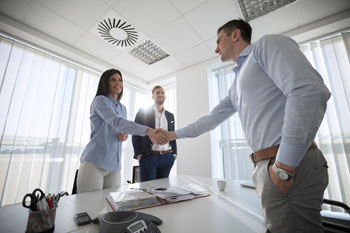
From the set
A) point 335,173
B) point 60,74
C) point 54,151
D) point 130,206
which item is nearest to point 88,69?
point 60,74

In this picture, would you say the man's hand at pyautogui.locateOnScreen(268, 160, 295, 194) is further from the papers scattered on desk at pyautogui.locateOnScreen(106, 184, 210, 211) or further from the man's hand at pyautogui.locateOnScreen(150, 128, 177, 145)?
the man's hand at pyautogui.locateOnScreen(150, 128, 177, 145)

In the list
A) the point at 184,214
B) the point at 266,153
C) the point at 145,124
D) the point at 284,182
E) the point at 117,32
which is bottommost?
the point at 184,214

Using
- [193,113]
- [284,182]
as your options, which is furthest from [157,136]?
[193,113]

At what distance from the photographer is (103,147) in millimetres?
1385

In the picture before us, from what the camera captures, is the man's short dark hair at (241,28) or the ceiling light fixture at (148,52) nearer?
the man's short dark hair at (241,28)

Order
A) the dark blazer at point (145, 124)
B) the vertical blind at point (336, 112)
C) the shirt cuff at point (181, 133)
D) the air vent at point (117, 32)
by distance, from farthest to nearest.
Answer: the air vent at point (117, 32) → the vertical blind at point (336, 112) → the dark blazer at point (145, 124) → the shirt cuff at point (181, 133)

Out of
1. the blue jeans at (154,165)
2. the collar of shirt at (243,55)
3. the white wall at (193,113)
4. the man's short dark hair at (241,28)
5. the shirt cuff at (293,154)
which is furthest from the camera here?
the white wall at (193,113)

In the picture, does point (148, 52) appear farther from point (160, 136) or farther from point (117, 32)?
point (160, 136)

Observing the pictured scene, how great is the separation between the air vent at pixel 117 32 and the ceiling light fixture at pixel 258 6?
1.62m

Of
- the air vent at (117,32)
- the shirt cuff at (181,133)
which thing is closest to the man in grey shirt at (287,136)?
the shirt cuff at (181,133)

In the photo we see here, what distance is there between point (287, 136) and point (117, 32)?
108 inches

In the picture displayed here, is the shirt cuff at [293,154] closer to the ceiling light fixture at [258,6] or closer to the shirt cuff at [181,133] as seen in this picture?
the shirt cuff at [181,133]

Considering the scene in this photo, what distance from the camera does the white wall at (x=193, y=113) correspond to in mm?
3126

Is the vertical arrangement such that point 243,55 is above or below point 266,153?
above
